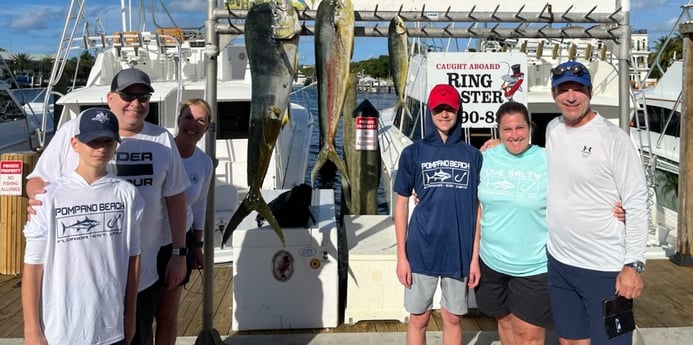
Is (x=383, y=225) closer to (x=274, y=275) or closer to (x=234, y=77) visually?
(x=274, y=275)

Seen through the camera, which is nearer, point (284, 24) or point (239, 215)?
point (284, 24)

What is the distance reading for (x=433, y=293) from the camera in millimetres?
2854

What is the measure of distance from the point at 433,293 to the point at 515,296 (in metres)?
0.41

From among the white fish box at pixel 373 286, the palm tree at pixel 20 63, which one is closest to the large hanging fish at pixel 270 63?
the white fish box at pixel 373 286

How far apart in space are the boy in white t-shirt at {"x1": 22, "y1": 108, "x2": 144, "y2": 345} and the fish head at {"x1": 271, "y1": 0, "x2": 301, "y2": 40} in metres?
1.08

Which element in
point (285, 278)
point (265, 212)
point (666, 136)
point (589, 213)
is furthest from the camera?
point (666, 136)

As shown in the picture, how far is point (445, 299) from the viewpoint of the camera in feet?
9.33

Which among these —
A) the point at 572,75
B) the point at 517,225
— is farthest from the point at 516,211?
the point at 572,75

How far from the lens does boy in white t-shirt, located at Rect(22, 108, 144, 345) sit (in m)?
1.92

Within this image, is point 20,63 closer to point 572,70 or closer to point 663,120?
point 663,120

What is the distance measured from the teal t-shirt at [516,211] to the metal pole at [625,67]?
132 cm

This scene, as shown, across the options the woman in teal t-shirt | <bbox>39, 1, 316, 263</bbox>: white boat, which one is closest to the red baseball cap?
the woman in teal t-shirt

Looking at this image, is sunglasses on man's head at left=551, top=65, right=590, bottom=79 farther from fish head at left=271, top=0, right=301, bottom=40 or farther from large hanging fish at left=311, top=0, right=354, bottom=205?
fish head at left=271, top=0, right=301, bottom=40

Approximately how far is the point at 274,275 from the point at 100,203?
1.98m
